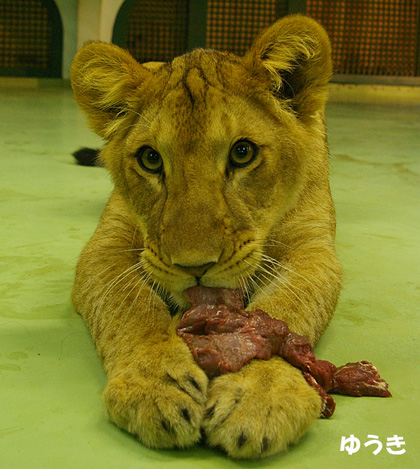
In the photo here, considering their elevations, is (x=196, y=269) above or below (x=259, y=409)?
above

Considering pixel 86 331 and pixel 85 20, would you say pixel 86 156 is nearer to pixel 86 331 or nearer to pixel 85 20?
pixel 86 331

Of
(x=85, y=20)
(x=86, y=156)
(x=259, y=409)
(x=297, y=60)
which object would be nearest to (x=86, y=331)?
(x=259, y=409)

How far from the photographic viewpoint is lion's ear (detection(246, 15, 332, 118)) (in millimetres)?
2889

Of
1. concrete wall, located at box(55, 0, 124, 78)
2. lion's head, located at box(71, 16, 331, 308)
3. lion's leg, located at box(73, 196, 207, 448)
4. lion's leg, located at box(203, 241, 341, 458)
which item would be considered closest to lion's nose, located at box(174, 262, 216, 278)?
lion's head, located at box(71, 16, 331, 308)

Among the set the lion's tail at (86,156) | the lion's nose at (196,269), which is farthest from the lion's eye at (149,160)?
the lion's tail at (86,156)

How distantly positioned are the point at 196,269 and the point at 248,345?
28cm

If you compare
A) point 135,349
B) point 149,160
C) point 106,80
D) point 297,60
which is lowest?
point 135,349

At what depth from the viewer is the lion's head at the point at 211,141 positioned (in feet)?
8.19

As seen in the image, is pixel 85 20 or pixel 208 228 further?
pixel 85 20

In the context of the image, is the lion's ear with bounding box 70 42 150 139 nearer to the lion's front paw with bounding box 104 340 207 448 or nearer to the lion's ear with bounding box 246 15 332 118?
the lion's ear with bounding box 246 15 332 118

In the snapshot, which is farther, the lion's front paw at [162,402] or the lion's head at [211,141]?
the lion's head at [211,141]

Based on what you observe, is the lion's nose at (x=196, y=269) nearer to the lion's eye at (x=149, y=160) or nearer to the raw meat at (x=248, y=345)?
the raw meat at (x=248, y=345)

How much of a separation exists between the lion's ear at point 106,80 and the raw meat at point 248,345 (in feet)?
3.25

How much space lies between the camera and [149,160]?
2820mm
